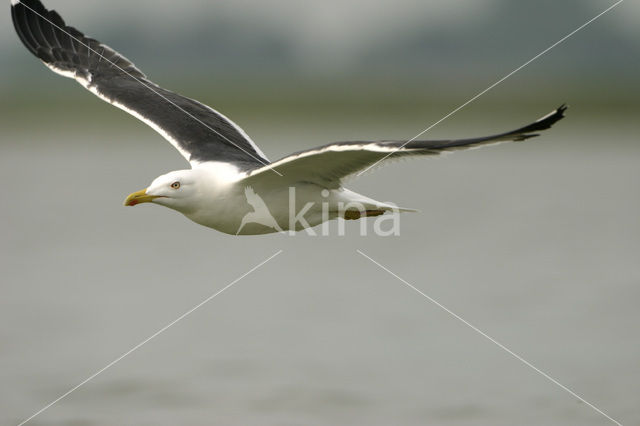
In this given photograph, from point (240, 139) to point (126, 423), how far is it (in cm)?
576

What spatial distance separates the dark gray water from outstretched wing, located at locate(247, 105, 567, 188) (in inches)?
250

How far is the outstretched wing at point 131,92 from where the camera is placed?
12.6m

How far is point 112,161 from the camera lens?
3916 cm

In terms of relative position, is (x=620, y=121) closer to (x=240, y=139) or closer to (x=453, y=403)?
(x=453, y=403)

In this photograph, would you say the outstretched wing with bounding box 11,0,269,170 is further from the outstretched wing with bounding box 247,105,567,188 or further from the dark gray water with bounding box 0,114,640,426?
the dark gray water with bounding box 0,114,640,426

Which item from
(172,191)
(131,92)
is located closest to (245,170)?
(172,191)

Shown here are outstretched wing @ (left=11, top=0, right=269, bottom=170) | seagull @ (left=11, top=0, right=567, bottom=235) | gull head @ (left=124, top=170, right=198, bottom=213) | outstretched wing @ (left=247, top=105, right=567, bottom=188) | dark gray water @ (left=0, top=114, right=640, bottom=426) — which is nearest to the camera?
outstretched wing @ (left=247, top=105, right=567, bottom=188)

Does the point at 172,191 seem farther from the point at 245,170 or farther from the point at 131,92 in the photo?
the point at 131,92

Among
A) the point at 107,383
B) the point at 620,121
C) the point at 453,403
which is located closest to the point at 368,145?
the point at 453,403

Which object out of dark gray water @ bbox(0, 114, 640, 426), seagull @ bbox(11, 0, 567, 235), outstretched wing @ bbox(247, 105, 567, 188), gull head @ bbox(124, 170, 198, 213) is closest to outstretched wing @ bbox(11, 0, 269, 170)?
seagull @ bbox(11, 0, 567, 235)

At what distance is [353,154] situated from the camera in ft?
36.0

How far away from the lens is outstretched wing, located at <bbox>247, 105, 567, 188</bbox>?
32.0 feet

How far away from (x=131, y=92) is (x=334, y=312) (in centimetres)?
850

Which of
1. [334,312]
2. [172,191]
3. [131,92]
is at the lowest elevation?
[334,312]
